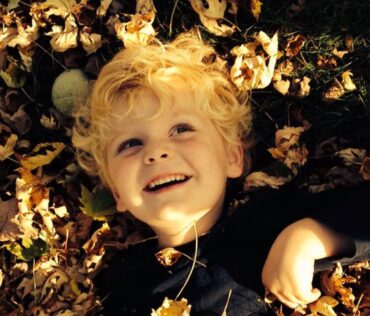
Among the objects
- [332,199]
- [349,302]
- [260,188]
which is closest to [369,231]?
[332,199]

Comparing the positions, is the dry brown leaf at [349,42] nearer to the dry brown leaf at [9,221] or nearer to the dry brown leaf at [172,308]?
the dry brown leaf at [172,308]

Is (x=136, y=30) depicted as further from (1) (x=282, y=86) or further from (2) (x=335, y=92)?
(2) (x=335, y=92)

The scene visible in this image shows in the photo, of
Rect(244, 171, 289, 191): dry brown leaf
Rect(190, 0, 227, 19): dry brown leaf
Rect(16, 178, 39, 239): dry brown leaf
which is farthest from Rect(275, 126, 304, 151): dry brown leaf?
Rect(16, 178, 39, 239): dry brown leaf

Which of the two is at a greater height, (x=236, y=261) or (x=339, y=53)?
(x=339, y=53)

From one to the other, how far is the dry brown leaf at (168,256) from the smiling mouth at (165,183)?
0.94ft

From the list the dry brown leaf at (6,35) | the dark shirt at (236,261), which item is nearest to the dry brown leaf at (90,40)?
the dry brown leaf at (6,35)

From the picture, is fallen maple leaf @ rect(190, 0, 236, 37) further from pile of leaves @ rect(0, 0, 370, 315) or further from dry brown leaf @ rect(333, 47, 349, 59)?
dry brown leaf @ rect(333, 47, 349, 59)

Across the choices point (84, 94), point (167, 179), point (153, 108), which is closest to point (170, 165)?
point (167, 179)

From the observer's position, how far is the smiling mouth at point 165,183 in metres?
2.28

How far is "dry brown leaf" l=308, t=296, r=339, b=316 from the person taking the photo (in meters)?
2.28

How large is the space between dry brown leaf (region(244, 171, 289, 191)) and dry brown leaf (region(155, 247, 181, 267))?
43 cm

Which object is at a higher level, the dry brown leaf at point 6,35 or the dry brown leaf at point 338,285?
the dry brown leaf at point 6,35

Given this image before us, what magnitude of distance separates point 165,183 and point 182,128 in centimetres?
24

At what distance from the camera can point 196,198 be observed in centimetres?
227
